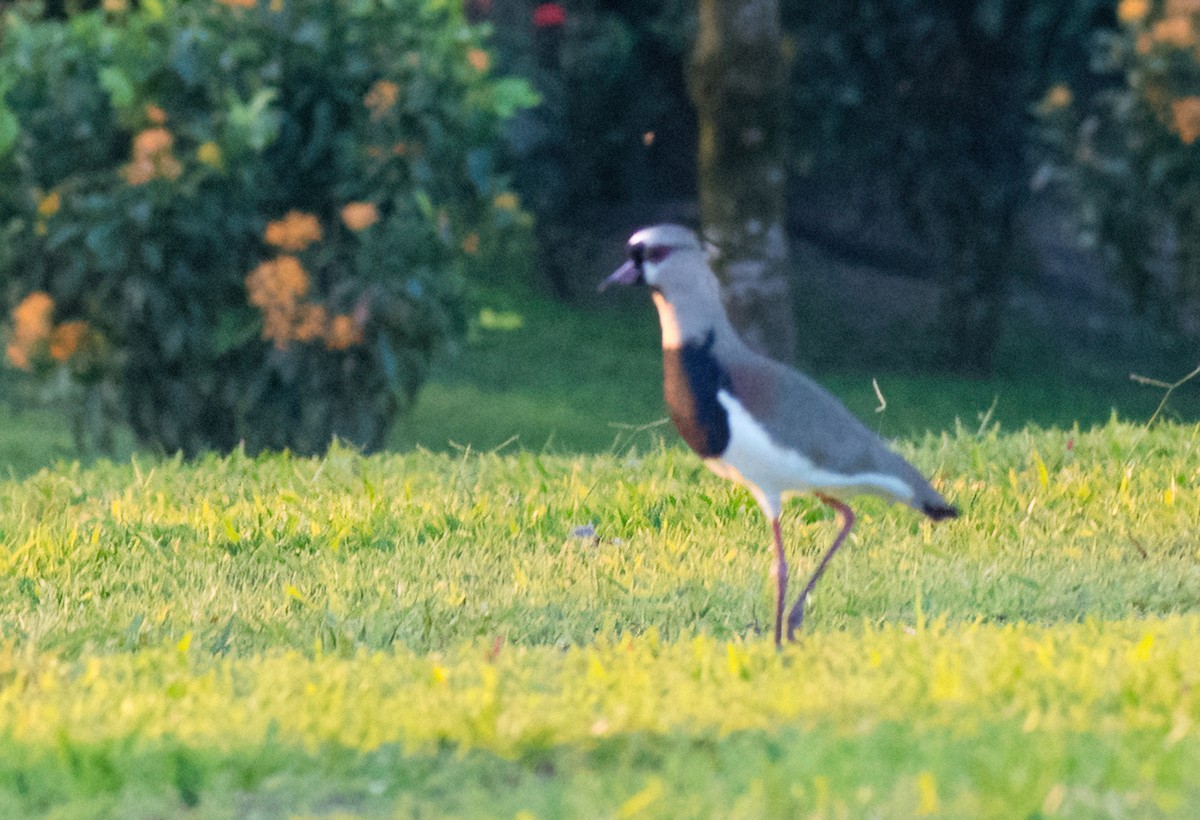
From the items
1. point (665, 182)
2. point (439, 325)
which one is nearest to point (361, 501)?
point (439, 325)

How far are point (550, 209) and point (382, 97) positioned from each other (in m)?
7.67

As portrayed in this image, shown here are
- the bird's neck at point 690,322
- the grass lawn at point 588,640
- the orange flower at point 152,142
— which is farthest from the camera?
the orange flower at point 152,142

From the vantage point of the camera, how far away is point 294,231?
8.48 meters

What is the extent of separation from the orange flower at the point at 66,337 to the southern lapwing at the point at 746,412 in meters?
4.78

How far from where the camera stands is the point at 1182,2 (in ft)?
34.9

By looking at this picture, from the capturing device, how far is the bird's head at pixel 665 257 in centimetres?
462

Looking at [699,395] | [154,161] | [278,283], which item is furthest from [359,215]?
[699,395]

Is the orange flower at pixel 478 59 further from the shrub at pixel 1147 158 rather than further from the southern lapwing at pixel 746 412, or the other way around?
the shrub at pixel 1147 158

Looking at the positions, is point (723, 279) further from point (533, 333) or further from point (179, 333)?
point (533, 333)

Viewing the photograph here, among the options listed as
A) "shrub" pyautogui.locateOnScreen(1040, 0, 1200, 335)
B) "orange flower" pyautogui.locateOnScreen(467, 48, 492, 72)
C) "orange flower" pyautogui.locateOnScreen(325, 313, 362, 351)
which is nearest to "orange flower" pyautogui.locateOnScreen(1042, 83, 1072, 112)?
"shrub" pyautogui.locateOnScreen(1040, 0, 1200, 335)

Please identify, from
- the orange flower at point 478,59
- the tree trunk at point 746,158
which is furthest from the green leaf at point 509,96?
the tree trunk at point 746,158

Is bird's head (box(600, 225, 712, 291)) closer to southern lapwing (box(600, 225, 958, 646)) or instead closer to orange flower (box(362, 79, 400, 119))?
southern lapwing (box(600, 225, 958, 646))

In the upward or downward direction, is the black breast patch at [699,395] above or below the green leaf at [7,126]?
below

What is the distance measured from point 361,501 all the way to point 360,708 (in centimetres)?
299
